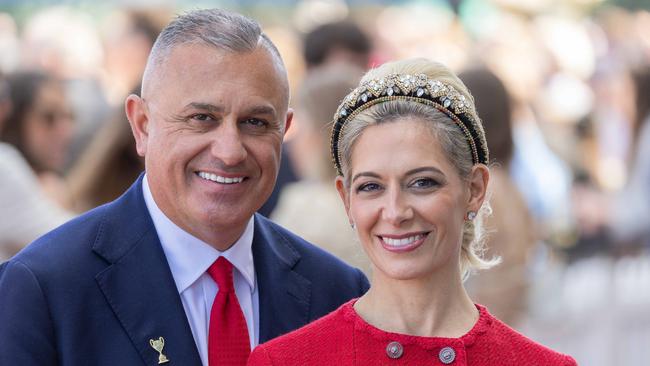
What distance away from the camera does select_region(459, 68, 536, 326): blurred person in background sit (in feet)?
22.6

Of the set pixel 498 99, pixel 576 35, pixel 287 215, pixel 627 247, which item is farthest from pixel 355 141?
pixel 576 35

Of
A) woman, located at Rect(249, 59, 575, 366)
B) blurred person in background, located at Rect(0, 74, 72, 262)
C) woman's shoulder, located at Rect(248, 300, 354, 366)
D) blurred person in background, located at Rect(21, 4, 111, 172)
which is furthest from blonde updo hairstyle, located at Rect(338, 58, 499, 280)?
blurred person in background, located at Rect(21, 4, 111, 172)

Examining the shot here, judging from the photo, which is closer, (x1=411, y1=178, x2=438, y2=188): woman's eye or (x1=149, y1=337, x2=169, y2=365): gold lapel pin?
(x1=411, y1=178, x2=438, y2=188): woman's eye

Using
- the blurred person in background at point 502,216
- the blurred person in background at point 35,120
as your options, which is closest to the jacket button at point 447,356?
the blurred person in background at point 502,216

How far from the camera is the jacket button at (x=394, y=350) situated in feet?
13.3

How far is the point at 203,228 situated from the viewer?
4.45m

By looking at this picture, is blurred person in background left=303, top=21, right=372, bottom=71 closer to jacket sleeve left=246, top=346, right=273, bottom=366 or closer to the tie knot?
the tie knot

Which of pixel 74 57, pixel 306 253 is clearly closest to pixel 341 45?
pixel 306 253

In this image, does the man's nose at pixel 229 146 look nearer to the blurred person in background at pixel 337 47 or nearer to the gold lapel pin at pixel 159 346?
the gold lapel pin at pixel 159 346

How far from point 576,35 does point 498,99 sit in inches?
268

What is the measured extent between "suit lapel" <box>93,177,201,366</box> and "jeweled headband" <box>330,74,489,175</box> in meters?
0.72

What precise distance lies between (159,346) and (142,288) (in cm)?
19

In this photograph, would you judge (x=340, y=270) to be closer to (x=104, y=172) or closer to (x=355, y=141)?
(x=355, y=141)

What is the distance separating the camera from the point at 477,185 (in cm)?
423
